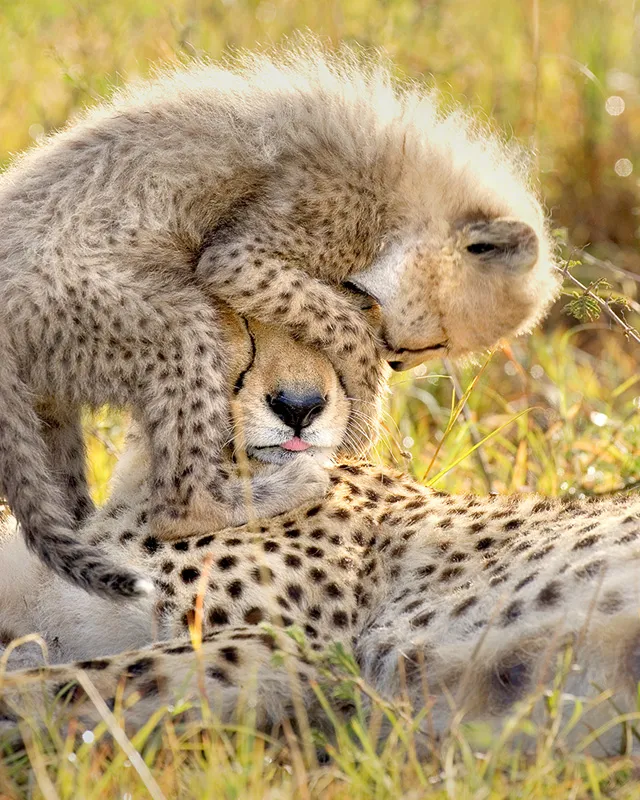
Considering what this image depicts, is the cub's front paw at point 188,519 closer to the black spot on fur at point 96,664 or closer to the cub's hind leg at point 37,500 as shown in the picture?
the cub's hind leg at point 37,500

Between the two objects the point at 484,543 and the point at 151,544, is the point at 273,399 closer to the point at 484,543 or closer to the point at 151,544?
the point at 151,544

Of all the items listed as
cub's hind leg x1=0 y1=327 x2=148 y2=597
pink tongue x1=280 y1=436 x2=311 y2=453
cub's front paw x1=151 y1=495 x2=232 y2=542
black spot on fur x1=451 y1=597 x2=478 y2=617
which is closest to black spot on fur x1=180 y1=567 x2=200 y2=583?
cub's front paw x1=151 y1=495 x2=232 y2=542

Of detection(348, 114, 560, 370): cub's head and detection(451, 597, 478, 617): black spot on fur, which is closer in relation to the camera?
detection(451, 597, 478, 617): black spot on fur

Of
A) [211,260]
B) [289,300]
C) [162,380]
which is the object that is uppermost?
[211,260]

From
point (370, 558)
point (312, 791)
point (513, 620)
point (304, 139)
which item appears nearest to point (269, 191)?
point (304, 139)

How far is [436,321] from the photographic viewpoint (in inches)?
140

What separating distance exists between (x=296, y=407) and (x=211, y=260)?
1.43 ft

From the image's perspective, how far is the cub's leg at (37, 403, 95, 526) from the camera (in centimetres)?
343

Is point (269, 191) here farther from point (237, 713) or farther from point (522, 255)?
point (237, 713)

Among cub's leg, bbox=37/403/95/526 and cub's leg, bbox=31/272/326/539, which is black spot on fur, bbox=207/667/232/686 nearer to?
cub's leg, bbox=31/272/326/539

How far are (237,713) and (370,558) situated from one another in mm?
896

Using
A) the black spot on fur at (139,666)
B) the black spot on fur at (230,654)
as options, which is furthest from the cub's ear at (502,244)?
the black spot on fur at (139,666)

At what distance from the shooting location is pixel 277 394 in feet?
11.1

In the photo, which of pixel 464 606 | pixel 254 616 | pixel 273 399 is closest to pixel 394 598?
pixel 464 606
